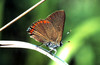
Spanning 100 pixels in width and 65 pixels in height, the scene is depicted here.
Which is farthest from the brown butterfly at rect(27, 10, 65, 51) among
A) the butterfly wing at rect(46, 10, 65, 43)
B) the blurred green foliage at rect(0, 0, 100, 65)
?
the blurred green foliage at rect(0, 0, 100, 65)

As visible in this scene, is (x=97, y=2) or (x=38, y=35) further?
(x=97, y=2)

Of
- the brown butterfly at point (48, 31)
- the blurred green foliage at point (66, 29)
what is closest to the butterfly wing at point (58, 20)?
the brown butterfly at point (48, 31)

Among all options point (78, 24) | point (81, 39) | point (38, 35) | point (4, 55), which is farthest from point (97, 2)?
point (4, 55)

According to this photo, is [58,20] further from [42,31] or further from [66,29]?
[66,29]

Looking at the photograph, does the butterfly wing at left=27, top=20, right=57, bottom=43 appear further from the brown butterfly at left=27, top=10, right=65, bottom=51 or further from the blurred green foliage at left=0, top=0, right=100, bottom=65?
the blurred green foliage at left=0, top=0, right=100, bottom=65

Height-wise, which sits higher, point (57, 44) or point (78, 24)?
point (78, 24)

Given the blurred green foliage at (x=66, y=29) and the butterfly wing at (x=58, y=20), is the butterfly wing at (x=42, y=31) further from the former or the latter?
the blurred green foliage at (x=66, y=29)

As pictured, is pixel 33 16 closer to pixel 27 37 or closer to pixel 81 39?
pixel 27 37
